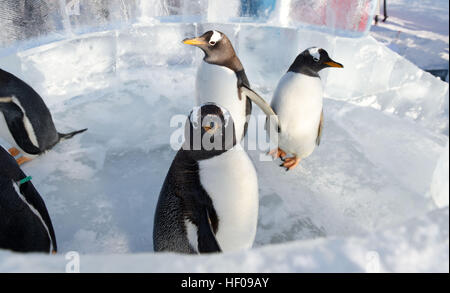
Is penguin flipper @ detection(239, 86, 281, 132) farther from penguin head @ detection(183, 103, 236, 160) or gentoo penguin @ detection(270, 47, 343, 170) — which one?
penguin head @ detection(183, 103, 236, 160)

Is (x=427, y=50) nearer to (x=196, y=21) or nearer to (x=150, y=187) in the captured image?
(x=196, y=21)

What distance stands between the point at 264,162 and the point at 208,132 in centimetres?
88

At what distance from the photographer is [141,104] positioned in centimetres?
232

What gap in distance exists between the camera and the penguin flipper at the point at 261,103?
164 cm

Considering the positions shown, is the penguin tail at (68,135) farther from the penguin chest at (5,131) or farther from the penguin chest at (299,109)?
the penguin chest at (299,109)

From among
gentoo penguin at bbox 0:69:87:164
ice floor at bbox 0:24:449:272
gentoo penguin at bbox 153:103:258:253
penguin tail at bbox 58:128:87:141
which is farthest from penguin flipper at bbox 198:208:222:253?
penguin tail at bbox 58:128:87:141

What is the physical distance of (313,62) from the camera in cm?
162

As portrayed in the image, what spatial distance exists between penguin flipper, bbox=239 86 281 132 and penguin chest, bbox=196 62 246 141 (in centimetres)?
5

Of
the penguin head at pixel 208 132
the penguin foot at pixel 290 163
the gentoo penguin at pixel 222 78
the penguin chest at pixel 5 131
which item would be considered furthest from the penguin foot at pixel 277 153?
the penguin chest at pixel 5 131

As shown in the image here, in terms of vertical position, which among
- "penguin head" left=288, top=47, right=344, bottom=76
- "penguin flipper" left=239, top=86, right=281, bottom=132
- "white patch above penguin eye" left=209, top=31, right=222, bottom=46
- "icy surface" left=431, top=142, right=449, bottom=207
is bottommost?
"penguin flipper" left=239, top=86, right=281, bottom=132

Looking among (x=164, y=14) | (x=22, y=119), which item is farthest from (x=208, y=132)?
(x=164, y=14)

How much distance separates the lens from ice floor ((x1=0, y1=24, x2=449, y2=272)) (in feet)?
1.34
